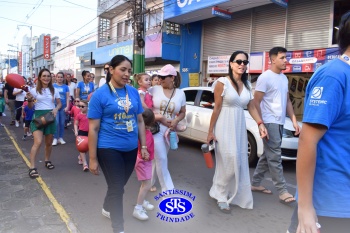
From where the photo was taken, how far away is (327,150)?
4.81ft

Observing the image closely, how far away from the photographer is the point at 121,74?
3.05 metres

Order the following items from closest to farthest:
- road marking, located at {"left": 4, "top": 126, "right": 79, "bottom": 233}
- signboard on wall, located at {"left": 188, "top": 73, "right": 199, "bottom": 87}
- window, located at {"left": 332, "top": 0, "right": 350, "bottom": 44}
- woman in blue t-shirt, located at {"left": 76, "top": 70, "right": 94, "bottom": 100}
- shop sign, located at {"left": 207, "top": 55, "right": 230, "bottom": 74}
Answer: road marking, located at {"left": 4, "top": 126, "right": 79, "bottom": 233}, woman in blue t-shirt, located at {"left": 76, "top": 70, "right": 94, "bottom": 100}, window, located at {"left": 332, "top": 0, "right": 350, "bottom": 44}, shop sign, located at {"left": 207, "top": 55, "right": 230, "bottom": 74}, signboard on wall, located at {"left": 188, "top": 73, "right": 199, "bottom": 87}

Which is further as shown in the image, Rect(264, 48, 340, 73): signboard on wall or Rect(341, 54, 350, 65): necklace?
Rect(264, 48, 340, 73): signboard on wall

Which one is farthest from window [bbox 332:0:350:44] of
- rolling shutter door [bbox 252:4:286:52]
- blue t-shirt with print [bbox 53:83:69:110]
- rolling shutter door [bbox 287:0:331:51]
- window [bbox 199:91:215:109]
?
blue t-shirt with print [bbox 53:83:69:110]

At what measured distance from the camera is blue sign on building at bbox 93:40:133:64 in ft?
59.5

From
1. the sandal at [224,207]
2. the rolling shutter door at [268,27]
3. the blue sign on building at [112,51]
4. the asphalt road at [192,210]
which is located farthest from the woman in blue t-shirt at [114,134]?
the blue sign on building at [112,51]

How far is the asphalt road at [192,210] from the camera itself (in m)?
3.49

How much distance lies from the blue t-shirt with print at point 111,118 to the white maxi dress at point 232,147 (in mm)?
1287

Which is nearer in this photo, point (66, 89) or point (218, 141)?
point (218, 141)

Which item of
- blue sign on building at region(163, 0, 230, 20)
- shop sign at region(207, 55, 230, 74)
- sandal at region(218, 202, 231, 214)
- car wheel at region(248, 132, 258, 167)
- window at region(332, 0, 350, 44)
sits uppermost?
blue sign on building at region(163, 0, 230, 20)

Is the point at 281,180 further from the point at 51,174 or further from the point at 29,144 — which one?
the point at 29,144

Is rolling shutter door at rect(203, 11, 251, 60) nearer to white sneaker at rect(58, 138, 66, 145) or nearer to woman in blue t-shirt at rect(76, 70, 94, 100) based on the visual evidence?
woman in blue t-shirt at rect(76, 70, 94, 100)

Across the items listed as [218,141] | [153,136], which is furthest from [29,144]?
[218,141]

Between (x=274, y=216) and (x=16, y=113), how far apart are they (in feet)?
32.7
